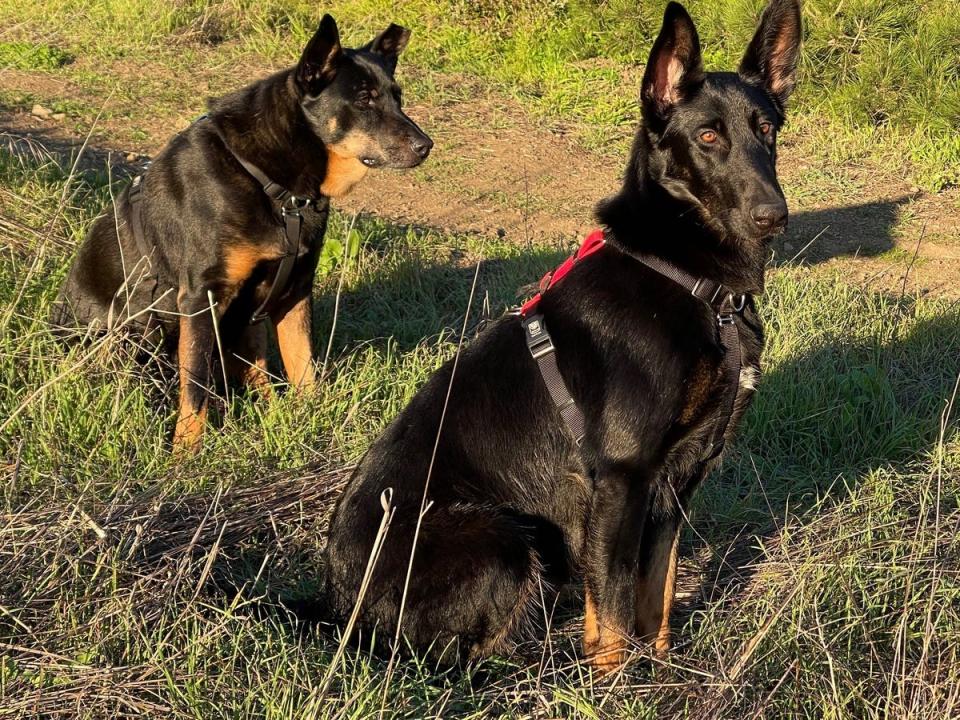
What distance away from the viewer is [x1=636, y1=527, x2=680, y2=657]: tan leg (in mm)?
3154

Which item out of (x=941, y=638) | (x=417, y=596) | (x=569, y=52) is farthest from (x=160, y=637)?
(x=569, y=52)

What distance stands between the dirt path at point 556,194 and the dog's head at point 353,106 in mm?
2238

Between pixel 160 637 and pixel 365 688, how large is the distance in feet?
1.80

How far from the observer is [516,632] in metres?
2.96

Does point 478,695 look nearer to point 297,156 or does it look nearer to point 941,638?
point 941,638

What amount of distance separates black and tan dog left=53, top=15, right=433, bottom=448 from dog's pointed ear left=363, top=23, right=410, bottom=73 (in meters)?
0.22

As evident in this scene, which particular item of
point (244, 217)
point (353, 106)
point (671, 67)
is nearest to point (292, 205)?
point (244, 217)

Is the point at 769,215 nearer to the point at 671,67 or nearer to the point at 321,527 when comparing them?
the point at 671,67

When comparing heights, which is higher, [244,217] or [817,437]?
[244,217]

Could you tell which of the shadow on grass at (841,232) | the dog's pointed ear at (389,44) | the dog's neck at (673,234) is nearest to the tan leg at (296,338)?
the dog's pointed ear at (389,44)

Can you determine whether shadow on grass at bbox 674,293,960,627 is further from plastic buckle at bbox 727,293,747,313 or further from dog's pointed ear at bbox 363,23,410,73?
dog's pointed ear at bbox 363,23,410,73

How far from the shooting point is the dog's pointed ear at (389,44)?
200 inches

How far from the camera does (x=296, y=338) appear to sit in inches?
186

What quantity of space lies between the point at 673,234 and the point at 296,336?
2.21 meters
